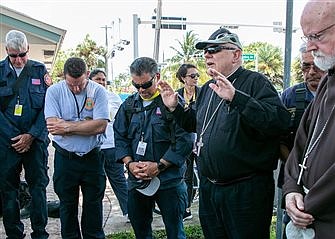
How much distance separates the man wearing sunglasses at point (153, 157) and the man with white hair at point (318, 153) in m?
1.41

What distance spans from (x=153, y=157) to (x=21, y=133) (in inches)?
57.2

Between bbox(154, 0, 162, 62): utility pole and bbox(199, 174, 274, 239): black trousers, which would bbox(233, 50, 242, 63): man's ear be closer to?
bbox(199, 174, 274, 239): black trousers

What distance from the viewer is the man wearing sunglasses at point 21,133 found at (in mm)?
4043

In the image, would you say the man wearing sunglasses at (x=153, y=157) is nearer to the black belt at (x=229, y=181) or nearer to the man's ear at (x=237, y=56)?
the black belt at (x=229, y=181)

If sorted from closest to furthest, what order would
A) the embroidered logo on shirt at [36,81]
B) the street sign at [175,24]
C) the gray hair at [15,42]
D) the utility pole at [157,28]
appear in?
the gray hair at [15,42] → the embroidered logo on shirt at [36,81] → the utility pole at [157,28] → the street sign at [175,24]

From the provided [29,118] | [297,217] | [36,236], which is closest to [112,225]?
[36,236]

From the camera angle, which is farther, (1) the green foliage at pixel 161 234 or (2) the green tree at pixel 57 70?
(2) the green tree at pixel 57 70

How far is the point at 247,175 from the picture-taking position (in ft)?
9.06

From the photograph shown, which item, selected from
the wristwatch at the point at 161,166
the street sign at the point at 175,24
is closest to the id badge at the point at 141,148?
the wristwatch at the point at 161,166

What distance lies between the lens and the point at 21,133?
4.06 metres

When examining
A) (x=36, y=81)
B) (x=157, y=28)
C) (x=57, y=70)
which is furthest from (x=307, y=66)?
(x=57, y=70)

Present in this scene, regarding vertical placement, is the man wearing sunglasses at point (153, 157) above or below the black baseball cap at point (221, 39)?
below

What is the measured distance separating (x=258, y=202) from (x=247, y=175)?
194mm

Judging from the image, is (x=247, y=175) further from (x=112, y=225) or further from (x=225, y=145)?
(x=112, y=225)
